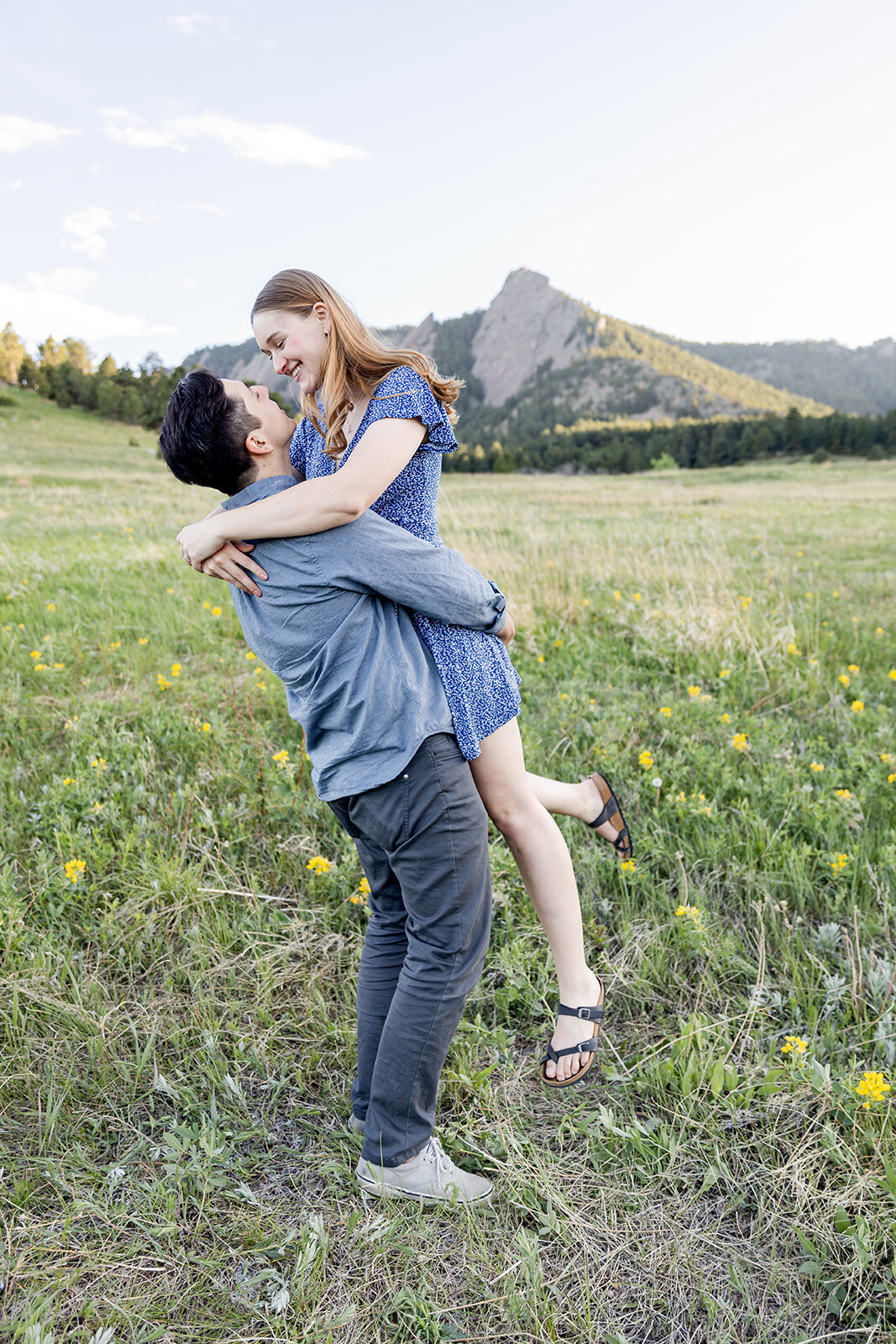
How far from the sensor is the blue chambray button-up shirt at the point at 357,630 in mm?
1627

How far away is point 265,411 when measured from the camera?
5.71 feet

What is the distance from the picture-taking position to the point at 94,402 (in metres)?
57.6

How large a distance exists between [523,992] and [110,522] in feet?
36.4

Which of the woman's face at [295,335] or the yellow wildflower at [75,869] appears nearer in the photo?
the woman's face at [295,335]

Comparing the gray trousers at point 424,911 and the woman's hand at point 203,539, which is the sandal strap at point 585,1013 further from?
→ the woman's hand at point 203,539

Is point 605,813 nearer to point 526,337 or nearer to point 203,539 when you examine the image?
point 203,539

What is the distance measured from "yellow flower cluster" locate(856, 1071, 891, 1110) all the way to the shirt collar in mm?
2065

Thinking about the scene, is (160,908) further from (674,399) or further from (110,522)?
(674,399)

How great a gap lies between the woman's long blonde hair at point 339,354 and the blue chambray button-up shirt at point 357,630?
230 mm

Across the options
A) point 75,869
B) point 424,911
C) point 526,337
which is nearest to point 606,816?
point 424,911

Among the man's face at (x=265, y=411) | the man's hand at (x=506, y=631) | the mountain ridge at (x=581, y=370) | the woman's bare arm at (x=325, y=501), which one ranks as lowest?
the man's hand at (x=506, y=631)

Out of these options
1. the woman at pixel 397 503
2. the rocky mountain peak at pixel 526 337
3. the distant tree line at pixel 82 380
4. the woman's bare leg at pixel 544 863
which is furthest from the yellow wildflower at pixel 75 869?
the rocky mountain peak at pixel 526 337

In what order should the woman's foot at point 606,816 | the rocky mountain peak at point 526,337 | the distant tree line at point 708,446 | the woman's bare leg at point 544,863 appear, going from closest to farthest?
the woman's bare leg at point 544,863 → the woman's foot at point 606,816 → the distant tree line at point 708,446 → the rocky mountain peak at point 526,337

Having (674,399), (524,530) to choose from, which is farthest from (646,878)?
(674,399)
